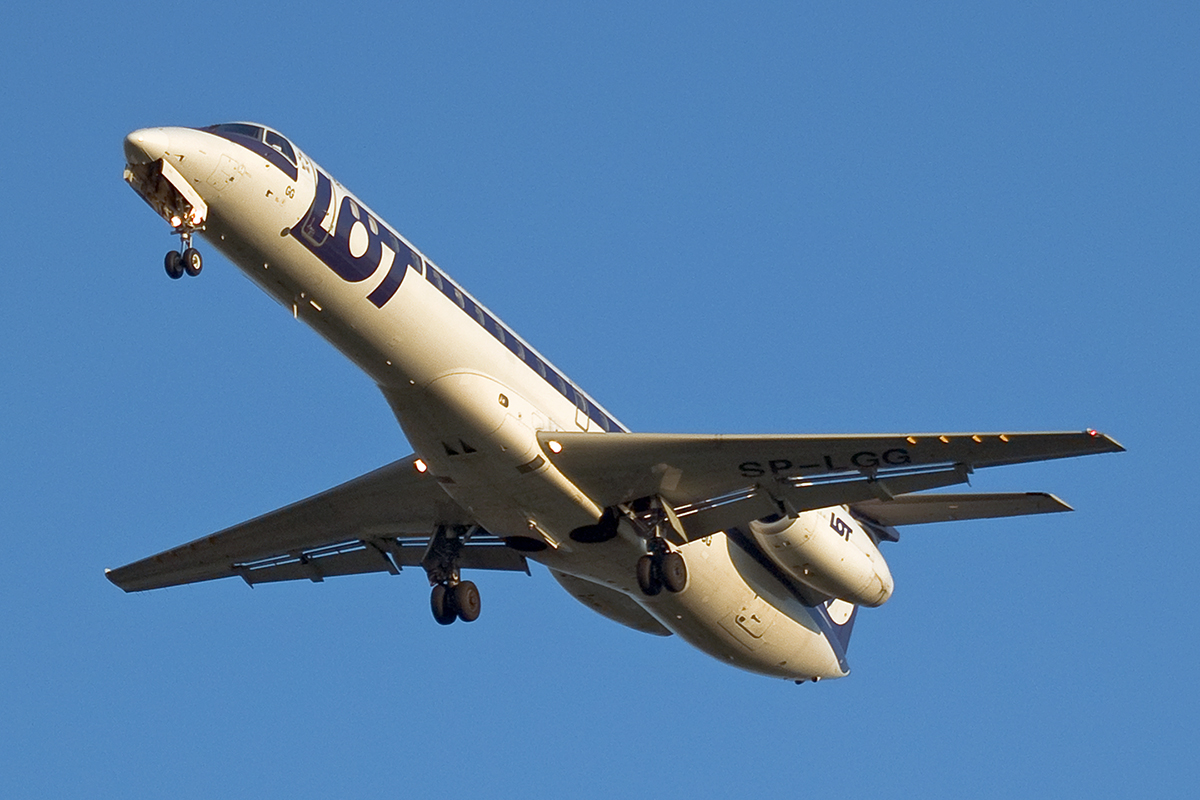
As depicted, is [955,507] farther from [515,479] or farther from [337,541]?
[337,541]

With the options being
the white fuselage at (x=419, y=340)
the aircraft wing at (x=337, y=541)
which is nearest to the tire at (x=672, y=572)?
the white fuselage at (x=419, y=340)

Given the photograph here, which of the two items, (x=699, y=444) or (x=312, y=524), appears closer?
(x=699, y=444)

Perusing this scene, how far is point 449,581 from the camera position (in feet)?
94.1

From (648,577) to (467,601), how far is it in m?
3.51

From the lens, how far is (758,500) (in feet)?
87.5

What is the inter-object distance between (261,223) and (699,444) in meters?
6.76

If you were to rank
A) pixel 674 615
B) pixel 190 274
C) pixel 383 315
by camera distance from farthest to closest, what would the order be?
1. pixel 674 615
2. pixel 383 315
3. pixel 190 274

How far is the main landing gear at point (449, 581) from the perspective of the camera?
28.7 metres

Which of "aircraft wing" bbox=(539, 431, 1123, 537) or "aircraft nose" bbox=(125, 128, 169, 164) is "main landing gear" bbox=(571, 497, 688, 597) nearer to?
"aircraft wing" bbox=(539, 431, 1123, 537)

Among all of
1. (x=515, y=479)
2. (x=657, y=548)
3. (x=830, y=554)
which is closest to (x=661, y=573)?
(x=657, y=548)

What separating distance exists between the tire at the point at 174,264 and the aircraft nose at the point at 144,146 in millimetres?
1213

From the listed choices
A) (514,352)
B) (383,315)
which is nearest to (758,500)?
(514,352)

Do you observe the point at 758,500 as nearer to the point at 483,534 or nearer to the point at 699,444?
the point at 699,444

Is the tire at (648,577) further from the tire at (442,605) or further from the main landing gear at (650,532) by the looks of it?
the tire at (442,605)
